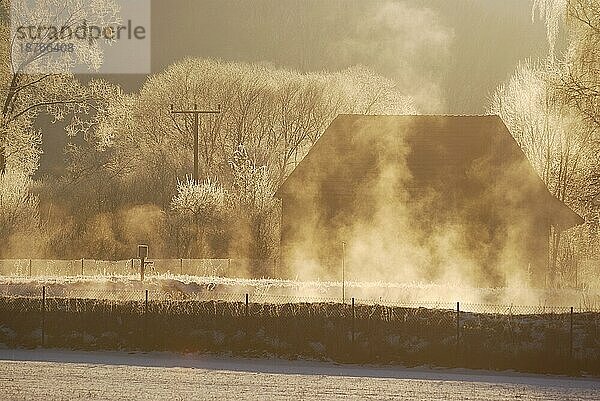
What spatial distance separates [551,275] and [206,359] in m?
24.9

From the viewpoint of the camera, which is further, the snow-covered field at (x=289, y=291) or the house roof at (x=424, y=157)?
the house roof at (x=424, y=157)

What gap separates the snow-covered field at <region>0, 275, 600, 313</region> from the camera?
42.6 m

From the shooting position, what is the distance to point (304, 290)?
4712cm

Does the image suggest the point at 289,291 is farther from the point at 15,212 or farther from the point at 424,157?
the point at 424,157

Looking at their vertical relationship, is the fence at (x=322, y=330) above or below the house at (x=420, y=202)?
below

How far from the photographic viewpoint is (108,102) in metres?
53.5

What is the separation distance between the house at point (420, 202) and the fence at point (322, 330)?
17123 mm

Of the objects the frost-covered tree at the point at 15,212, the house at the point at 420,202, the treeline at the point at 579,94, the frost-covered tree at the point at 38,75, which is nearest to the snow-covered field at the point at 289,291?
the treeline at the point at 579,94

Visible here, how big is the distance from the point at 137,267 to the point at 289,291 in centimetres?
1465

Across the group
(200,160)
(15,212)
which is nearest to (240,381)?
(15,212)

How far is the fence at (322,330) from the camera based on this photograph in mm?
32812

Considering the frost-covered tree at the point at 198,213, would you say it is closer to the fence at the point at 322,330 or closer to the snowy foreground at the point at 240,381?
the fence at the point at 322,330

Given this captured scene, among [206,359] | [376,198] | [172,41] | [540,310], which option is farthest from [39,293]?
[172,41]

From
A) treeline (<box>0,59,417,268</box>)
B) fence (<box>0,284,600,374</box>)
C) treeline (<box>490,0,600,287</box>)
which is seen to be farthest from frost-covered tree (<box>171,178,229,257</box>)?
fence (<box>0,284,600,374</box>)
